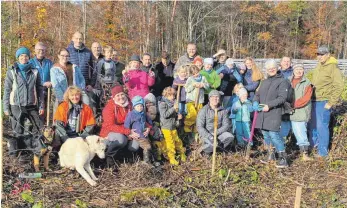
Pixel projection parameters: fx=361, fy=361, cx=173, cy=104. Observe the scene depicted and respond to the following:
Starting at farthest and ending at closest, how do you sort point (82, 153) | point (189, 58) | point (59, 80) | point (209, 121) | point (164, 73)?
point (164, 73) < point (189, 58) < point (209, 121) < point (59, 80) < point (82, 153)

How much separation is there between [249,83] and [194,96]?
125 centimetres

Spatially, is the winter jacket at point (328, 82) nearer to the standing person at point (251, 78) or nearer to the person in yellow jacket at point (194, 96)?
the standing person at point (251, 78)

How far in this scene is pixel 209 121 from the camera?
622cm

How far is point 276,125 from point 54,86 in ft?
12.4

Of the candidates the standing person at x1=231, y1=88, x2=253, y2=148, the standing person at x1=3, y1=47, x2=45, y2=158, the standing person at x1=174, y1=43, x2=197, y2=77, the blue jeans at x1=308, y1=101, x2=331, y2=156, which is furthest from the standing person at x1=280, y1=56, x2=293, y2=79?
the standing person at x1=3, y1=47, x2=45, y2=158

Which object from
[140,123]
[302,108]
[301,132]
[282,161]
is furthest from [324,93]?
[140,123]

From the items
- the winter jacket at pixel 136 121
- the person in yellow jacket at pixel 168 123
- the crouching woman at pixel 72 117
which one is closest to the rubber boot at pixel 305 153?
the person in yellow jacket at pixel 168 123

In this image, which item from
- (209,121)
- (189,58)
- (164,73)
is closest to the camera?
(209,121)

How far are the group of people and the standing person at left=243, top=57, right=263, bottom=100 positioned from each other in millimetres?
20

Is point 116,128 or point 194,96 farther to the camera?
point 194,96

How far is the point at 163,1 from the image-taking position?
99.6ft

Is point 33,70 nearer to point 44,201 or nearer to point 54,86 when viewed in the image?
point 54,86

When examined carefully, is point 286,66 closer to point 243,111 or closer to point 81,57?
point 243,111

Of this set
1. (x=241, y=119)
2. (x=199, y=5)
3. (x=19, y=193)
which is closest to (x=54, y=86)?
(x=19, y=193)
